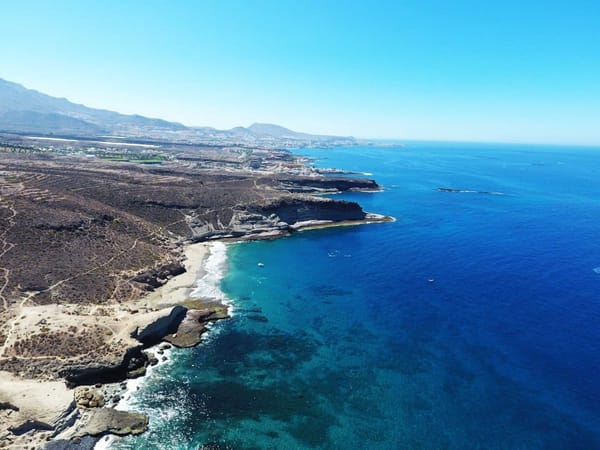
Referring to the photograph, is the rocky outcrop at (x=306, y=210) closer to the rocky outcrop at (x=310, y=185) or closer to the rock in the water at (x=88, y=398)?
the rocky outcrop at (x=310, y=185)

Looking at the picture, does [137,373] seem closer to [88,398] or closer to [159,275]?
[88,398]

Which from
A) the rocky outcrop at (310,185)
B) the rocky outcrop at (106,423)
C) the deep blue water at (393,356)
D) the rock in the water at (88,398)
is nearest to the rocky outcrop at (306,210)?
the deep blue water at (393,356)

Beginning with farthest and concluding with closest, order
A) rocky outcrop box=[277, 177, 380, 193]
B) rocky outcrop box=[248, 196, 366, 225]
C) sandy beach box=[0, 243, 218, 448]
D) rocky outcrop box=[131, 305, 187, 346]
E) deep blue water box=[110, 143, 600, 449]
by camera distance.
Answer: rocky outcrop box=[277, 177, 380, 193] → rocky outcrop box=[248, 196, 366, 225] → rocky outcrop box=[131, 305, 187, 346] → deep blue water box=[110, 143, 600, 449] → sandy beach box=[0, 243, 218, 448]

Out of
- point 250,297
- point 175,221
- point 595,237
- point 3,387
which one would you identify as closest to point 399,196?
point 595,237

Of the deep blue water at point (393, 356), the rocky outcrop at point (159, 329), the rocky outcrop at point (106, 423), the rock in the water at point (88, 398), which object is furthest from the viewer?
the rocky outcrop at point (159, 329)

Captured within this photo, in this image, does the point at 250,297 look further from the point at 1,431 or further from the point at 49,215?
the point at 49,215

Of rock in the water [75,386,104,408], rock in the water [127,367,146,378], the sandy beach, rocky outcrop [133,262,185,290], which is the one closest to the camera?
the sandy beach

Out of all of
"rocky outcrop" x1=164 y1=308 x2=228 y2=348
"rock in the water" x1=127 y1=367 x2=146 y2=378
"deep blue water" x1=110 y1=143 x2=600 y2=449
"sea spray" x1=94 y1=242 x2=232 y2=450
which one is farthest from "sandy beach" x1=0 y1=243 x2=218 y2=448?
"deep blue water" x1=110 y1=143 x2=600 y2=449

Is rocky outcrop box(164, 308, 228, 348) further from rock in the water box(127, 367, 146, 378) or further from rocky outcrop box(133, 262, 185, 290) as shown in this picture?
rocky outcrop box(133, 262, 185, 290)
